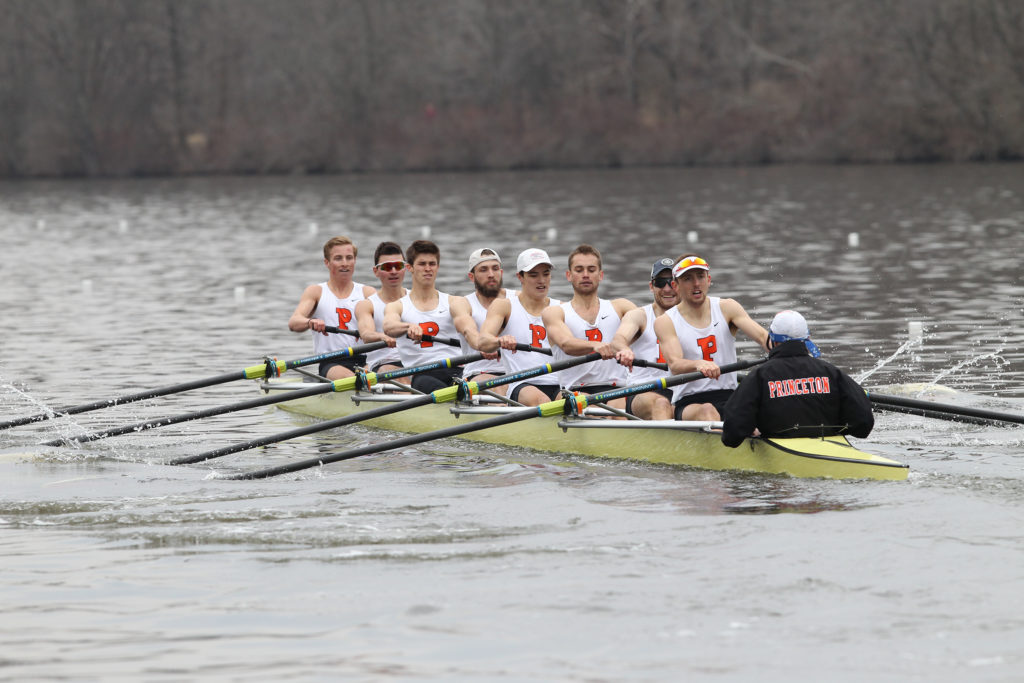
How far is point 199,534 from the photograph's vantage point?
8.09 meters

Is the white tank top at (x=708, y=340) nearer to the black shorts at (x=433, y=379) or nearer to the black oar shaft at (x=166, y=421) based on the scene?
the black shorts at (x=433, y=379)

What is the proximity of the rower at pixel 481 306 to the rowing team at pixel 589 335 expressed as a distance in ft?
0.04

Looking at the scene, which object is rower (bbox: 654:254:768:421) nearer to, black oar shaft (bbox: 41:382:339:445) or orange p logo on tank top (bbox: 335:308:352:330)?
black oar shaft (bbox: 41:382:339:445)

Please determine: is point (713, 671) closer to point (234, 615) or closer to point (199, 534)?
point (234, 615)

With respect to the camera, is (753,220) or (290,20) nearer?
(753,220)

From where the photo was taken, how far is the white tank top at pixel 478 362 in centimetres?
1170

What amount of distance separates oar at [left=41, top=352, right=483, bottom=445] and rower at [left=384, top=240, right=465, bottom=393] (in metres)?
0.31

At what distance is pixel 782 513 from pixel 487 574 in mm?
1823

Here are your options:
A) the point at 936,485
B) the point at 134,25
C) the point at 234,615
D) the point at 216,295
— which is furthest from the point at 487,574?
the point at 134,25

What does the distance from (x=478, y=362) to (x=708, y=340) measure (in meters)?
2.54

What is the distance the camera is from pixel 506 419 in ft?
32.3

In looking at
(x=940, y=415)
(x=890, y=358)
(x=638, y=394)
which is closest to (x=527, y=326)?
(x=638, y=394)

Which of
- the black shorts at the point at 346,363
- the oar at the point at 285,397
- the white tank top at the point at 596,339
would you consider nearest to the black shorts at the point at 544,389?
the white tank top at the point at 596,339

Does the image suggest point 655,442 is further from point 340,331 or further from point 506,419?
point 340,331
